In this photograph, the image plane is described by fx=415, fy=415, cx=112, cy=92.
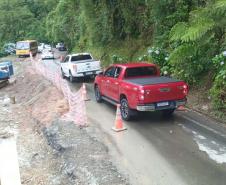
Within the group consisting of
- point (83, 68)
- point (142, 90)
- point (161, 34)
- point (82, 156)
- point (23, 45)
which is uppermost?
point (161, 34)

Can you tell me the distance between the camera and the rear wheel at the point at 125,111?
13.3m

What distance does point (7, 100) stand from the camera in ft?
79.4

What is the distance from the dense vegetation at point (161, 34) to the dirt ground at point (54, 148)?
4.68 meters

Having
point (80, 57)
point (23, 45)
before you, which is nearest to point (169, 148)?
point (80, 57)

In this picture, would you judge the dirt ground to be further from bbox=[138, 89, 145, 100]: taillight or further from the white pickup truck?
the white pickup truck

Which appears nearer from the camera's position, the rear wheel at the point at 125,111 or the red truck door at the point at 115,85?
the rear wheel at the point at 125,111

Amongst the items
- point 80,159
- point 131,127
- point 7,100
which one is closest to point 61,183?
point 80,159

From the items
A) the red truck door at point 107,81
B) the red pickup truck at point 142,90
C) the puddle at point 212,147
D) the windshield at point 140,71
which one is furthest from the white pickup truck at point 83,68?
the puddle at point 212,147

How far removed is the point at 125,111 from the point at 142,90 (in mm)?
1557

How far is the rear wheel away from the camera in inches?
524

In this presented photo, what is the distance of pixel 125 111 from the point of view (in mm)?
13625

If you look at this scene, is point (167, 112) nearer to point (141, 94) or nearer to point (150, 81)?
point (150, 81)

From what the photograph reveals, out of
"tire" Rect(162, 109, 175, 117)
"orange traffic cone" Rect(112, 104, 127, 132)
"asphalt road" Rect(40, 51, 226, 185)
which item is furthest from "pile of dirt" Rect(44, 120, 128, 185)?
"tire" Rect(162, 109, 175, 117)

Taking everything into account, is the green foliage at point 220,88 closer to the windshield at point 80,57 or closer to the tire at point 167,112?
the tire at point 167,112
